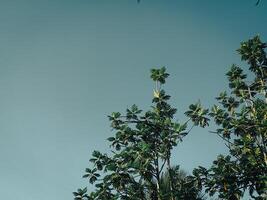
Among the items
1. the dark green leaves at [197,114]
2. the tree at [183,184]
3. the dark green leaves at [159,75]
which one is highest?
the dark green leaves at [159,75]

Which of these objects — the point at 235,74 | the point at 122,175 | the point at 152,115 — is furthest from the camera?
the point at 235,74

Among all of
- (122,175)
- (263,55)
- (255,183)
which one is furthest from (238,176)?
(263,55)

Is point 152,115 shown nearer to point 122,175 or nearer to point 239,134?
point 122,175

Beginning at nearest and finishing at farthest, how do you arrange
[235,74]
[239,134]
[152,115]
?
1. [152,115]
2. [239,134]
3. [235,74]

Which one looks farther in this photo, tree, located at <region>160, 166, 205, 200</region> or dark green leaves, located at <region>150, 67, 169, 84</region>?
dark green leaves, located at <region>150, 67, 169, 84</region>

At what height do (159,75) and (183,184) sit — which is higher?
(159,75)

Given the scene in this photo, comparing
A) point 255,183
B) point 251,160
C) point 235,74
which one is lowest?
point 255,183

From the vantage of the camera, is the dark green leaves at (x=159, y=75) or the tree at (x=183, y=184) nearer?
the tree at (x=183, y=184)

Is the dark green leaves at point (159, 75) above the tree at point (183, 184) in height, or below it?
above

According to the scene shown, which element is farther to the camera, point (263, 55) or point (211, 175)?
point (263, 55)

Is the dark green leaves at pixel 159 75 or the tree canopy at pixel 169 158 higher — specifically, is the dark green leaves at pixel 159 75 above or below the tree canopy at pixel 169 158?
above

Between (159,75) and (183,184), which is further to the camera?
(159,75)

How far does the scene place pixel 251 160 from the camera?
22.0 m

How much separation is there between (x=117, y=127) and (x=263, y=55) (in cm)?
1199
